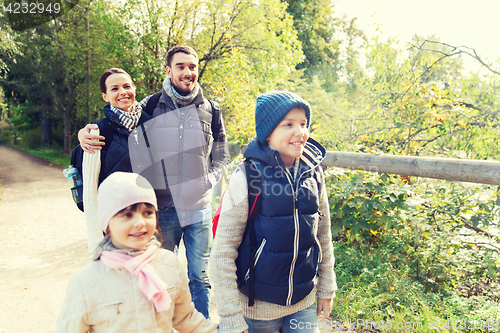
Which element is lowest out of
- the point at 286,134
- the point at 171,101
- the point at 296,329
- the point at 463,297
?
the point at 463,297

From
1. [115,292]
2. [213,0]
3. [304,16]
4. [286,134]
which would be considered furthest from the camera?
[304,16]

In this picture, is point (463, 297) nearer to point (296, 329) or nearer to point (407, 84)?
point (296, 329)

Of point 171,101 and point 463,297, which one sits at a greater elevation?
point 171,101

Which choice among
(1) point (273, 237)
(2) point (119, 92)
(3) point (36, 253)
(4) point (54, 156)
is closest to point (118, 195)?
(1) point (273, 237)

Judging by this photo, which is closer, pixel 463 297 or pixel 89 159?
pixel 89 159

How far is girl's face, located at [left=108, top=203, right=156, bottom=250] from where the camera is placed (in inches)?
55.8

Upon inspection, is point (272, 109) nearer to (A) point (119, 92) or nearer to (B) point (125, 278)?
(B) point (125, 278)

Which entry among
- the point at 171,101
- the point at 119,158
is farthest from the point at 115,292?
the point at 171,101

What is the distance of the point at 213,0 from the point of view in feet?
38.3

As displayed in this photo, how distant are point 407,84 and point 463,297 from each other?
2890mm

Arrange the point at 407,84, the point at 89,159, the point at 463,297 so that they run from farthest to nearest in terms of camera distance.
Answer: the point at 407,84, the point at 463,297, the point at 89,159

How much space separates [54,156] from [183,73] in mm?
18707

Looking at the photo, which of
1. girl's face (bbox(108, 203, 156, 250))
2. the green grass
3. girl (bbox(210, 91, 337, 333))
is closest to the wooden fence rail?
girl (bbox(210, 91, 337, 333))

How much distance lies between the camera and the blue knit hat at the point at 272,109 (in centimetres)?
162
